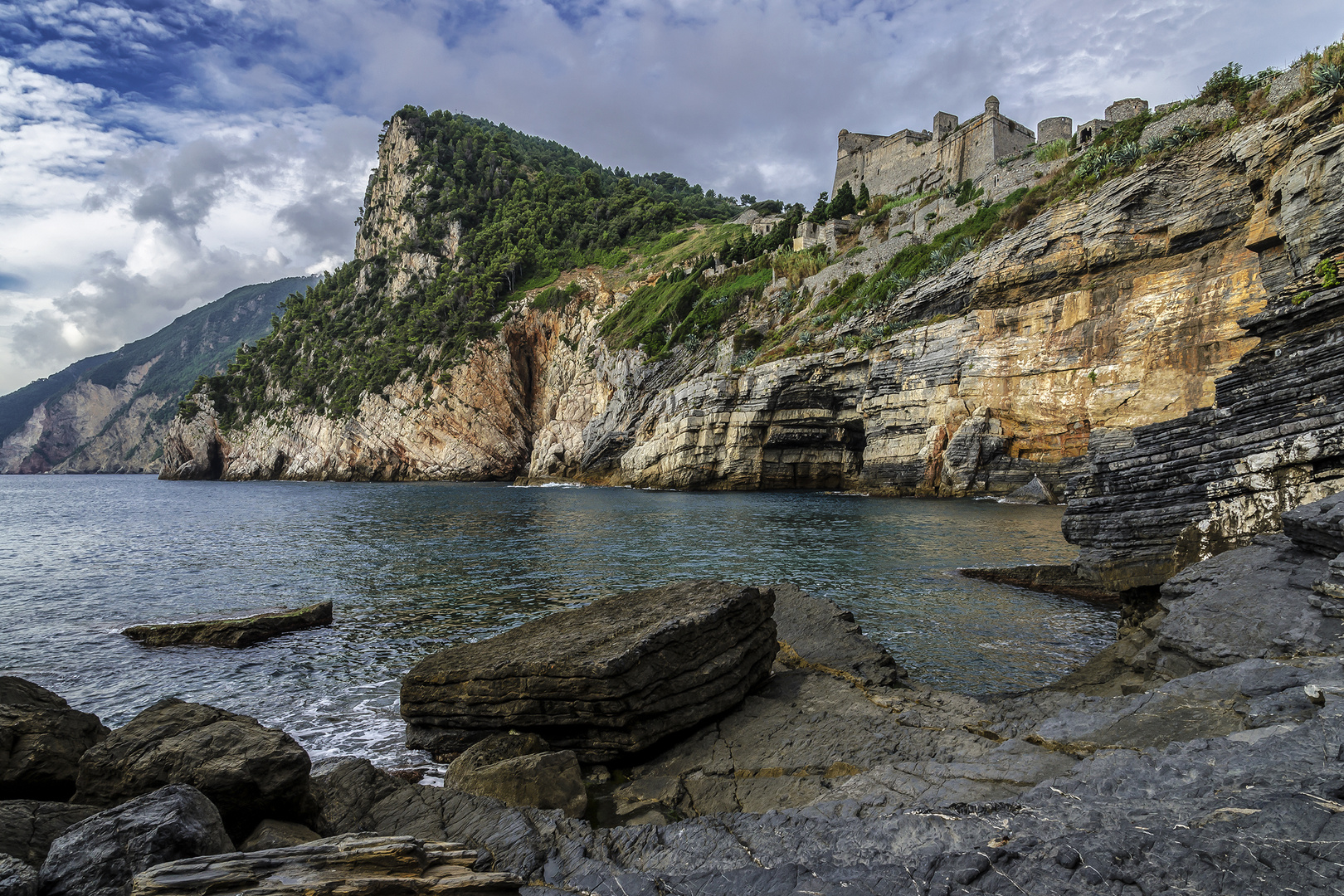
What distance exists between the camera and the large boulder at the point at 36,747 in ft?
16.3

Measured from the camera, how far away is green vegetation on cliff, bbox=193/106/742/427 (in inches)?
3433

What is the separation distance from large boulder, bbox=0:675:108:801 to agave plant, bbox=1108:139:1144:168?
161ft

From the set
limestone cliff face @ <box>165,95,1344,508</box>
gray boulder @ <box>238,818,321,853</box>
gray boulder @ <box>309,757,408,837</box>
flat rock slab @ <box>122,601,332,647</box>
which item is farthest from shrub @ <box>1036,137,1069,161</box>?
gray boulder @ <box>238,818,321,853</box>

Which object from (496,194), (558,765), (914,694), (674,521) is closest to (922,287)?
(674,521)

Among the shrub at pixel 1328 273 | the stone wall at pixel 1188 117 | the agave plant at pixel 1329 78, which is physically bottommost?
the shrub at pixel 1328 273

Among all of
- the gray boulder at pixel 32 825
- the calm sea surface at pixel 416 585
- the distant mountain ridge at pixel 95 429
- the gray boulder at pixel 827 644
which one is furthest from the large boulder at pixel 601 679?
the distant mountain ridge at pixel 95 429

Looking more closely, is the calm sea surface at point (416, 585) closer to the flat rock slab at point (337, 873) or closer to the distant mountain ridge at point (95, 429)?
the flat rock slab at point (337, 873)

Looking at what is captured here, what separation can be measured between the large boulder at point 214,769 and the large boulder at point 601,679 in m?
2.01

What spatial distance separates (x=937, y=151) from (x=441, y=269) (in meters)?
73.6

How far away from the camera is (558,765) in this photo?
573cm

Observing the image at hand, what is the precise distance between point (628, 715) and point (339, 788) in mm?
2702

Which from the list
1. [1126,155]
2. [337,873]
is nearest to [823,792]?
[337,873]

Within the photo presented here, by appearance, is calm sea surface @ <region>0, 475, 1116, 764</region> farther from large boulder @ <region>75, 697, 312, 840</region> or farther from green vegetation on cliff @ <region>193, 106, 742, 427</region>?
green vegetation on cliff @ <region>193, 106, 742, 427</region>

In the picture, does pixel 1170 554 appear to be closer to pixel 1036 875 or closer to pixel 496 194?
pixel 1036 875
